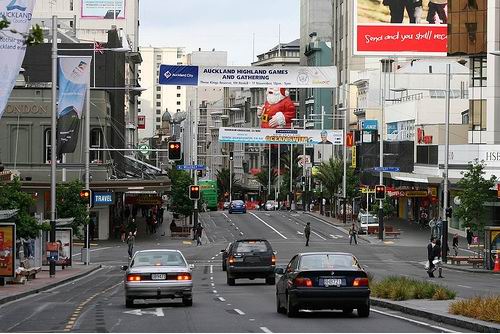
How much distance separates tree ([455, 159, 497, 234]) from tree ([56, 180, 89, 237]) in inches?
829

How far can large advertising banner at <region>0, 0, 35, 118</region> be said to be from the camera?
38.1 meters

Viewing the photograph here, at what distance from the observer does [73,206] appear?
6612 centimetres

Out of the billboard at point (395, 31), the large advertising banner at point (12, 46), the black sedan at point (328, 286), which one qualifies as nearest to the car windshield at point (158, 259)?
the black sedan at point (328, 286)

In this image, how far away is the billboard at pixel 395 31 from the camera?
281 ft

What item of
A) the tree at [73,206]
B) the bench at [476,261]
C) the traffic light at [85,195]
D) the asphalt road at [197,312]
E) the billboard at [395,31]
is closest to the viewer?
the asphalt road at [197,312]

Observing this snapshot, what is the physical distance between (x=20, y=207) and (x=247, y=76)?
27710mm

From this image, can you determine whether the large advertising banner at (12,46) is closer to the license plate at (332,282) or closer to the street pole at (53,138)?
the street pole at (53,138)

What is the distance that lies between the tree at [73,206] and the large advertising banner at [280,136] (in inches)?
1166

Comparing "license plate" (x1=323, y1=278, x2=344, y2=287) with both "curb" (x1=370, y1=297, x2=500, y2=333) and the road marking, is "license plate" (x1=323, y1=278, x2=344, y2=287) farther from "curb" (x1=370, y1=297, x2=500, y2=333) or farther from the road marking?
the road marking

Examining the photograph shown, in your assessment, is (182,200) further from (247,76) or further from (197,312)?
(197,312)

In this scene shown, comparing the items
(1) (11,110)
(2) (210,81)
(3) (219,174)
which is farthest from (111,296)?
(3) (219,174)

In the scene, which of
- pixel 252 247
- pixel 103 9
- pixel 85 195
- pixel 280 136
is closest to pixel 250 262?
pixel 252 247

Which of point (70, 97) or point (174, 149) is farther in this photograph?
point (174, 149)

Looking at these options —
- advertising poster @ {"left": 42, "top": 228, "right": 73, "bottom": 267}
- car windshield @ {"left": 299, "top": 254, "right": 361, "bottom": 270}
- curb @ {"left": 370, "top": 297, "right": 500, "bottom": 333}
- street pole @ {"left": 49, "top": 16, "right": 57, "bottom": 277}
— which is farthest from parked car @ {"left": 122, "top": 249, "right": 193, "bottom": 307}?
advertising poster @ {"left": 42, "top": 228, "right": 73, "bottom": 267}
